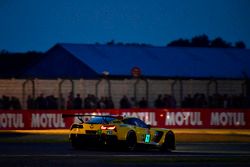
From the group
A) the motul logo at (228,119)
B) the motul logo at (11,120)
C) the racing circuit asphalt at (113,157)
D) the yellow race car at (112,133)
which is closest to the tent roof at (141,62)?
the motul logo at (228,119)

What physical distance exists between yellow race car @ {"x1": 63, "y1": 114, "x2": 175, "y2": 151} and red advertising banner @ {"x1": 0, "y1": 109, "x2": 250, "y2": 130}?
39.0 ft

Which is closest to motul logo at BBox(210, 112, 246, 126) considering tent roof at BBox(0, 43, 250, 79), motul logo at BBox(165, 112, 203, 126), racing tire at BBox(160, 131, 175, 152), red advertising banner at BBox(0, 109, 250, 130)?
red advertising banner at BBox(0, 109, 250, 130)

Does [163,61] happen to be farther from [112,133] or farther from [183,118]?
[112,133]

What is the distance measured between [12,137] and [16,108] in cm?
470

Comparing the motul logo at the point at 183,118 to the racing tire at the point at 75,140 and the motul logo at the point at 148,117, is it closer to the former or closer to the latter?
the motul logo at the point at 148,117

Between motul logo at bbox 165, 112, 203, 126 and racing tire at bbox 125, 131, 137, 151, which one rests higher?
motul logo at bbox 165, 112, 203, 126

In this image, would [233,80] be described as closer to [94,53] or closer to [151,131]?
[94,53]

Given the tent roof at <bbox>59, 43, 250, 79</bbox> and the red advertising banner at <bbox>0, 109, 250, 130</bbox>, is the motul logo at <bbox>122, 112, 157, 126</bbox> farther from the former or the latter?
the tent roof at <bbox>59, 43, 250, 79</bbox>

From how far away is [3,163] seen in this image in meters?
19.0

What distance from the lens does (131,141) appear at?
24875 millimetres

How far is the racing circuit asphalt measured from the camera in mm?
19609

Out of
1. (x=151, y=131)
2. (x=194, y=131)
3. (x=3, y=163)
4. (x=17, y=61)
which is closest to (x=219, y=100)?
(x=194, y=131)

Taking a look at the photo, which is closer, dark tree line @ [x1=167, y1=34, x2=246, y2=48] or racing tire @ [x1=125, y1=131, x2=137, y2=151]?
racing tire @ [x1=125, y1=131, x2=137, y2=151]

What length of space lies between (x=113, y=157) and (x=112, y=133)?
2.69 meters
